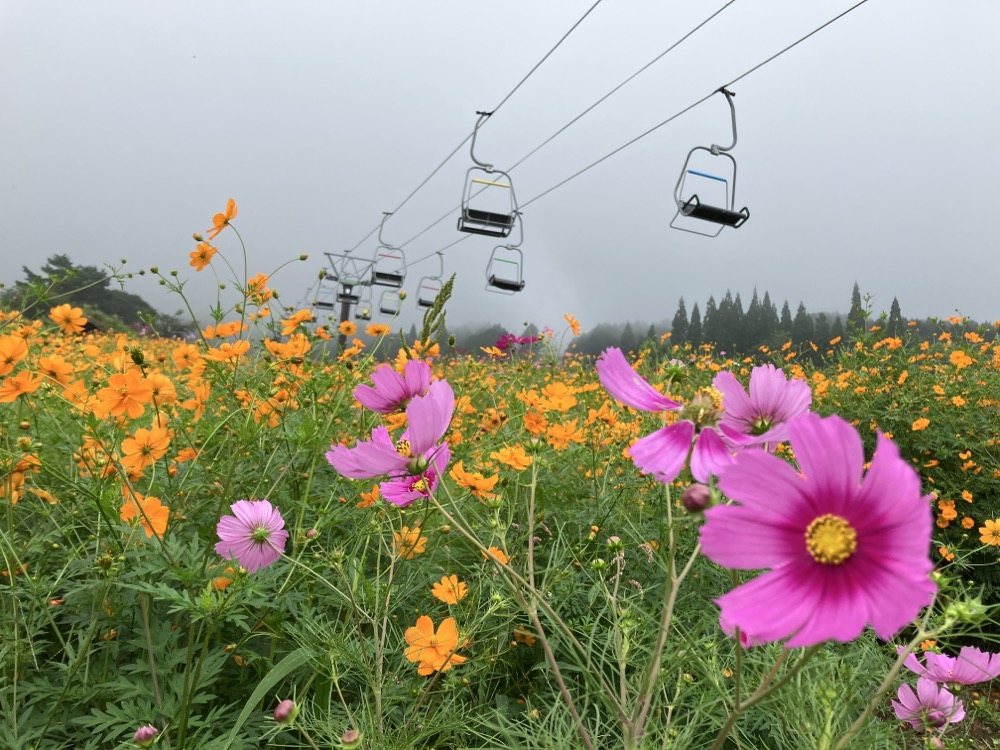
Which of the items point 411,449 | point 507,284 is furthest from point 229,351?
point 507,284

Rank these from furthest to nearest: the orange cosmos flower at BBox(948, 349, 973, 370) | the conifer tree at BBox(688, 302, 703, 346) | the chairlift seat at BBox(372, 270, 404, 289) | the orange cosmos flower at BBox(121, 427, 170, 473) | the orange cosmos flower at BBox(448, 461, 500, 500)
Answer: the conifer tree at BBox(688, 302, 703, 346), the chairlift seat at BBox(372, 270, 404, 289), the orange cosmos flower at BBox(948, 349, 973, 370), the orange cosmos flower at BBox(121, 427, 170, 473), the orange cosmos flower at BBox(448, 461, 500, 500)

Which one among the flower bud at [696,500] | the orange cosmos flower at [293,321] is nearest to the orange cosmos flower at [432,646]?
the flower bud at [696,500]

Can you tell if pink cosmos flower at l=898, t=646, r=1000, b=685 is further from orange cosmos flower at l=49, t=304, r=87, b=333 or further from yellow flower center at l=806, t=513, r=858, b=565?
orange cosmos flower at l=49, t=304, r=87, b=333

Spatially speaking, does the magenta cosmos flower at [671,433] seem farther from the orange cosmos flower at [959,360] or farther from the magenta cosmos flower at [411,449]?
the orange cosmos flower at [959,360]

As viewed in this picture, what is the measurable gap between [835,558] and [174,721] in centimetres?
85

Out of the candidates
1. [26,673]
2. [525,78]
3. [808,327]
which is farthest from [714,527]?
[808,327]

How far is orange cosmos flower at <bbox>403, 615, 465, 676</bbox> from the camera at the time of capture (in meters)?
0.70

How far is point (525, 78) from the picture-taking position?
269 inches

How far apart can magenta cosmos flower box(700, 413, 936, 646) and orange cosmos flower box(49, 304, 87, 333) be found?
1688 mm

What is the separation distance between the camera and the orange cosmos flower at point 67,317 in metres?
1.46

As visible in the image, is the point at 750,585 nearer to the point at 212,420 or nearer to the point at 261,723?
the point at 261,723

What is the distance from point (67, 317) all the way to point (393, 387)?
142cm

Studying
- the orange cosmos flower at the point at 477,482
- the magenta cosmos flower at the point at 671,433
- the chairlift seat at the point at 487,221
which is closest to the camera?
the magenta cosmos flower at the point at 671,433

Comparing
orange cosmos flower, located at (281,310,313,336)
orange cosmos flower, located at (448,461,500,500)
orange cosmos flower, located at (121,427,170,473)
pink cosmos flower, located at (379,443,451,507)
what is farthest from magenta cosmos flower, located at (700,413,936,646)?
orange cosmos flower, located at (281,310,313,336)
